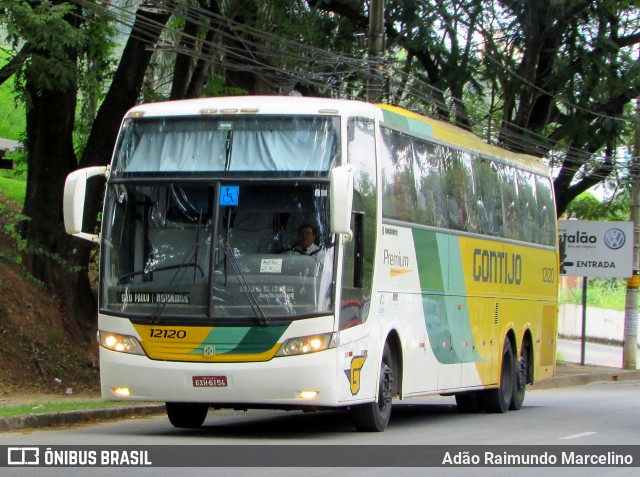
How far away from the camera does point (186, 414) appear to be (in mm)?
14109

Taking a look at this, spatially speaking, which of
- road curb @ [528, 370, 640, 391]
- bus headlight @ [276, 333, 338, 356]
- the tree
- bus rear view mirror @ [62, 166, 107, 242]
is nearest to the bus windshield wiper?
bus headlight @ [276, 333, 338, 356]

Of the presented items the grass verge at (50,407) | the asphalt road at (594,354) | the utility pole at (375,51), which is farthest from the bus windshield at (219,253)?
the asphalt road at (594,354)

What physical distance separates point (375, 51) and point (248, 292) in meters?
8.35

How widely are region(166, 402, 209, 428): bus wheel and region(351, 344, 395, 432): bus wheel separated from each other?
1.86 m

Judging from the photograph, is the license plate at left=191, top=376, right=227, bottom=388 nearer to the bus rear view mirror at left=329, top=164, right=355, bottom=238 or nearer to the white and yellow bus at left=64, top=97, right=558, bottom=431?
the white and yellow bus at left=64, top=97, right=558, bottom=431

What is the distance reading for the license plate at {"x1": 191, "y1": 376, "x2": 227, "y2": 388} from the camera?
1206cm

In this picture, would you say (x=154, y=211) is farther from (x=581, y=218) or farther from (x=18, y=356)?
(x=581, y=218)

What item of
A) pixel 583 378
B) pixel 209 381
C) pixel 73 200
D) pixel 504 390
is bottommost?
pixel 583 378

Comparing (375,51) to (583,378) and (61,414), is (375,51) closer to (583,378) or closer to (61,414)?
(61,414)

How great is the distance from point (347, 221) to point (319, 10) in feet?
50.0

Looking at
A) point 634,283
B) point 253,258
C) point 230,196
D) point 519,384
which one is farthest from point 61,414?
point 634,283

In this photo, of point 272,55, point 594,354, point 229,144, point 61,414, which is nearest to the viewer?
point 229,144

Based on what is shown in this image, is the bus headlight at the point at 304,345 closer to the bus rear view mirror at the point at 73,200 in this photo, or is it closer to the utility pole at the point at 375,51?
the bus rear view mirror at the point at 73,200

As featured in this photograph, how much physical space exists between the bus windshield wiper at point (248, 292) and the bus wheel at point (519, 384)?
8494mm
